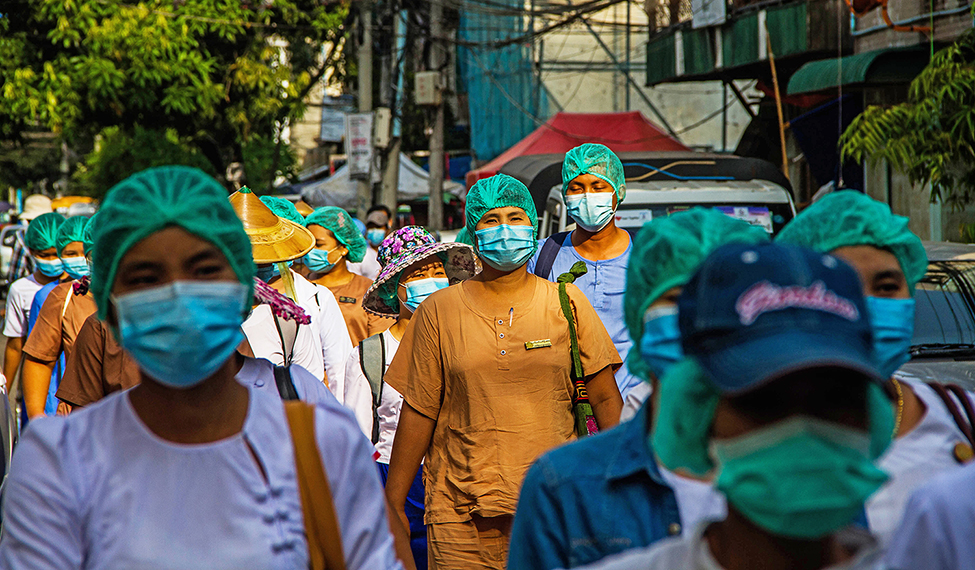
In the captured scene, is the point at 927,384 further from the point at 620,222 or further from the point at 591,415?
the point at 620,222

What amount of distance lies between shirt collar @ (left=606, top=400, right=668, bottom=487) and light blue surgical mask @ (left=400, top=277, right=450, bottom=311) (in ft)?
10.6

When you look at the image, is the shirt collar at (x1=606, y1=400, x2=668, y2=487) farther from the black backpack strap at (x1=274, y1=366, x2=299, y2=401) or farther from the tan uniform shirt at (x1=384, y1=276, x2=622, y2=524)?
the tan uniform shirt at (x1=384, y1=276, x2=622, y2=524)

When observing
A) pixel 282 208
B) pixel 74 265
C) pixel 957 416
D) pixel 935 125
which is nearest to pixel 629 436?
pixel 957 416

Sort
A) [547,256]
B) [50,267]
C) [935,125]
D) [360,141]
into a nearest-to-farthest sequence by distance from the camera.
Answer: [547,256]
[50,267]
[935,125]
[360,141]

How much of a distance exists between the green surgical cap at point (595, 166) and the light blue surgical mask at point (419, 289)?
112 centimetres

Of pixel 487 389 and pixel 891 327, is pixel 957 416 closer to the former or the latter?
pixel 891 327

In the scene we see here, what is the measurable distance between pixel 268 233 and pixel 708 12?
1396 cm

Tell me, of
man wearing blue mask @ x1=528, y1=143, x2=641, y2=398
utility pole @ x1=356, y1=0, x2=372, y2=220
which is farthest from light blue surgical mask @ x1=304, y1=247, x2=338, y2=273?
utility pole @ x1=356, y1=0, x2=372, y2=220

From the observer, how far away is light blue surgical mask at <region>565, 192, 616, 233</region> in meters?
5.86

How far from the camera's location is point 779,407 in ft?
4.99

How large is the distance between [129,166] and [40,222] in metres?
17.2

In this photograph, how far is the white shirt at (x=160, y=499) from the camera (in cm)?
204

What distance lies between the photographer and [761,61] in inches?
662

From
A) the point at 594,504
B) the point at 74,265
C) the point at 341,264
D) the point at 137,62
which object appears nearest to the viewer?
the point at 594,504
